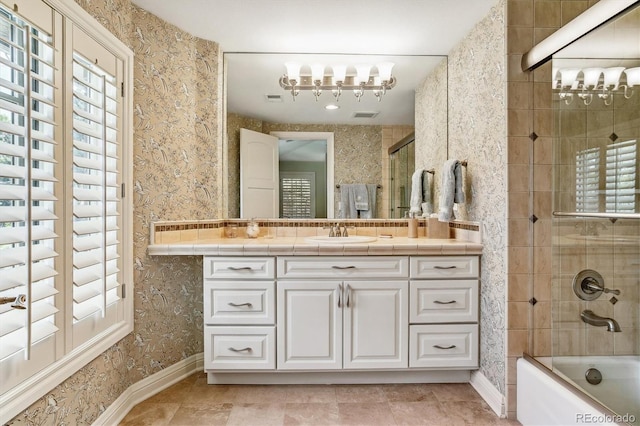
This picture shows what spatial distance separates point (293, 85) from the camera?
2.67 meters

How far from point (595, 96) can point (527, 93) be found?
30 centimetres

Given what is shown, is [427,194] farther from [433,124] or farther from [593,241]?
[593,241]

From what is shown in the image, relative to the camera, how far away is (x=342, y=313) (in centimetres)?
218

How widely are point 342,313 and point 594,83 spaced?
178cm

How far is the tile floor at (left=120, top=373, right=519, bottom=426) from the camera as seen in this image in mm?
1925

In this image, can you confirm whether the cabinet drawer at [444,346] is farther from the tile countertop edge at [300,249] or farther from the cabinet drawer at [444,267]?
the tile countertop edge at [300,249]

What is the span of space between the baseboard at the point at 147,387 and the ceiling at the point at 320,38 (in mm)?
1803

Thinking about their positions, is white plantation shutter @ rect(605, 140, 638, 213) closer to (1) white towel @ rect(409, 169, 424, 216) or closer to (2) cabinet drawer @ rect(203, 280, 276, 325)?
(1) white towel @ rect(409, 169, 424, 216)

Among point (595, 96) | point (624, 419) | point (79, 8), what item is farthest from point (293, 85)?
point (624, 419)

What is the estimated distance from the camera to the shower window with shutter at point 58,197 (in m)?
1.20

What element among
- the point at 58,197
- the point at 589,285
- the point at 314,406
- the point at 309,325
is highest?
the point at 58,197

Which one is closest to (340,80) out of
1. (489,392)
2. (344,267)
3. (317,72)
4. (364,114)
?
(317,72)

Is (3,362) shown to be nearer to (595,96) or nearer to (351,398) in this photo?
(351,398)

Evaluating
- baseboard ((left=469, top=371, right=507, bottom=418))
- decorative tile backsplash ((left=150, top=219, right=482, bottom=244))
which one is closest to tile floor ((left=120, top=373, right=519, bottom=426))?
baseboard ((left=469, top=371, right=507, bottom=418))
